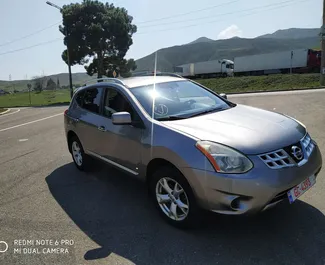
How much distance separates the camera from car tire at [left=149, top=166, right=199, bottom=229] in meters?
3.06

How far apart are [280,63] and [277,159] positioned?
141 feet

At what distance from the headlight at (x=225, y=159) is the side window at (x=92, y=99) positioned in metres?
2.39

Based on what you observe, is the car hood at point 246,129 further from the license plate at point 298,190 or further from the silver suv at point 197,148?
the license plate at point 298,190

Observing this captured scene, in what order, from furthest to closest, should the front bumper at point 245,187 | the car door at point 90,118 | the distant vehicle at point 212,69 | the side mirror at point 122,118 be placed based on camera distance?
the distant vehicle at point 212,69
the car door at point 90,118
the side mirror at point 122,118
the front bumper at point 245,187

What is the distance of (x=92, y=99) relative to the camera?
196 inches

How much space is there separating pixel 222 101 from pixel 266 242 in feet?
7.28

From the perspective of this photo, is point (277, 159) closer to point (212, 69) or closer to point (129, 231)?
point (129, 231)

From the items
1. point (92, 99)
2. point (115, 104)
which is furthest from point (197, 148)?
point (92, 99)

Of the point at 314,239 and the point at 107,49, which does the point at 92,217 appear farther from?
the point at 107,49

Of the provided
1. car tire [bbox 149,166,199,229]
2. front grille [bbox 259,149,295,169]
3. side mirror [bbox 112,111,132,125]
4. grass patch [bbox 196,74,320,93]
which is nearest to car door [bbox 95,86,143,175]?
side mirror [bbox 112,111,132,125]

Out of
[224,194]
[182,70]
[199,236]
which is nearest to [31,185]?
[199,236]

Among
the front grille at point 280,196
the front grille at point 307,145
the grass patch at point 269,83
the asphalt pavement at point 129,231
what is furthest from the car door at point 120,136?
the grass patch at point 269,83

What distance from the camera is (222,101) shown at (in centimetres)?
452

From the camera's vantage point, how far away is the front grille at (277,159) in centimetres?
278
